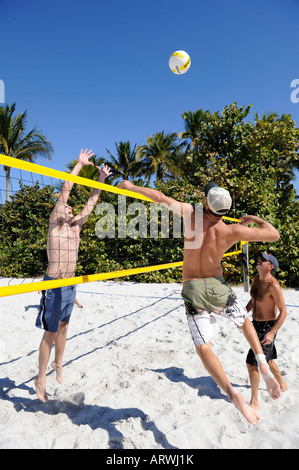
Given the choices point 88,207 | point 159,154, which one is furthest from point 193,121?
point 88,207

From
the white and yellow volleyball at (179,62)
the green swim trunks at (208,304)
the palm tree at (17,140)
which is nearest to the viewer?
the green swim trunks at (208,304)

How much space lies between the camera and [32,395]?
104 inches

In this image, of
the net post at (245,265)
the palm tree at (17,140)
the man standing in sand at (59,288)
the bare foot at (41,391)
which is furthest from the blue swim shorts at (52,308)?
the palm tree at (17,140)

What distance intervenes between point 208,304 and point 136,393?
3.89ft

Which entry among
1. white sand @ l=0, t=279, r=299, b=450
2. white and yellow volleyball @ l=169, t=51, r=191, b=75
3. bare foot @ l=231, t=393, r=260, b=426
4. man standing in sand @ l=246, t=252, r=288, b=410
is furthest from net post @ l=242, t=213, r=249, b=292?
bare foot @ l=231, t=393, r=260, b=426

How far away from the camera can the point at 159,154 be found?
24.9 metres

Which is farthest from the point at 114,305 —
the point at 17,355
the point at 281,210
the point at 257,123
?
the point at 257,123

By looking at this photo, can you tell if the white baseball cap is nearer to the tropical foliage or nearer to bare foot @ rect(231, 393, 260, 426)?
bare foot @ rect(231, 393, 260, 426)

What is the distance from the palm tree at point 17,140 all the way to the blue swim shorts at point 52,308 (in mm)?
→ 18582

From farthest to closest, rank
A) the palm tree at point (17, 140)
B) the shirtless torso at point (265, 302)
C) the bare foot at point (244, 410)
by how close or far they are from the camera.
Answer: the palm tree at point (17, 140) → the shirtless torso at point (265, 302) → the bare foot at point (244, 410)

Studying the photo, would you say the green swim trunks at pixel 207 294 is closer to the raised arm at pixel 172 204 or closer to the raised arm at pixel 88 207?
the raised arm at pixel 172 204

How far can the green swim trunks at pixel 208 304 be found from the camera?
196 cm

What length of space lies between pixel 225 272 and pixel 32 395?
629 cm

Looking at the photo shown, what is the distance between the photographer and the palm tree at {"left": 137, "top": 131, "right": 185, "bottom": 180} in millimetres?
24683
